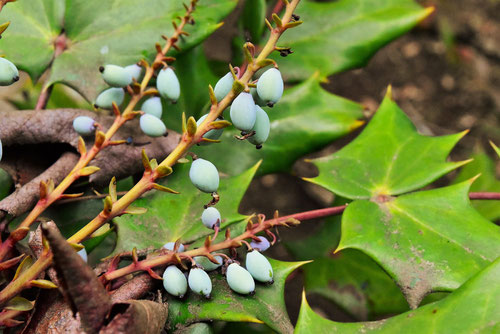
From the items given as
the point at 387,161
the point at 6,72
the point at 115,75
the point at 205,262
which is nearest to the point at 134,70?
the point at 115,75

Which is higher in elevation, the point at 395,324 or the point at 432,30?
the point at 395,324

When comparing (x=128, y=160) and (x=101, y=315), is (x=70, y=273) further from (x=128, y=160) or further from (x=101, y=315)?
(x=128, y=160)

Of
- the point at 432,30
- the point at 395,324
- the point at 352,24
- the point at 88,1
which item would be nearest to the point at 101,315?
the point at 395,324

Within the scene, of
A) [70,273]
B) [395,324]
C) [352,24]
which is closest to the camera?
[70,273]

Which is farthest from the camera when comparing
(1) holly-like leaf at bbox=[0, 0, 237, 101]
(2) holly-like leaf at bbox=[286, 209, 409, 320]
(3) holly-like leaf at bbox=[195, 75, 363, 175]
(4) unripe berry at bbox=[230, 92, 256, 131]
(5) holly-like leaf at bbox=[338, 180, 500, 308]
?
(2) holly-like leaf at bbox=[286, 209, 409, 320]

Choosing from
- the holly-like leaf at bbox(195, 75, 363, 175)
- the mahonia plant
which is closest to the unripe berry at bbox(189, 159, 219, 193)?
the mahonia plant

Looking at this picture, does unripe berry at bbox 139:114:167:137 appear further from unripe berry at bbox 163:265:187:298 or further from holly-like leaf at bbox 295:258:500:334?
holly-like leaf at bbox 295:258:500:334

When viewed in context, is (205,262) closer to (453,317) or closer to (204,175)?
(204,175)
